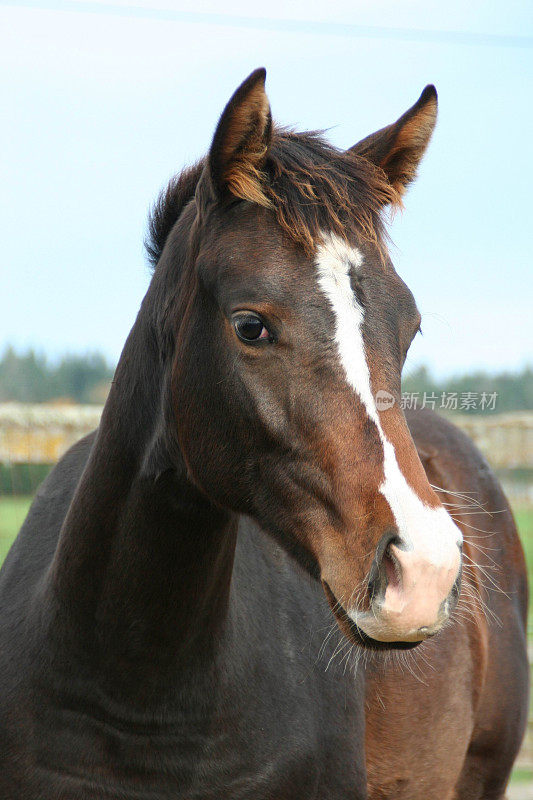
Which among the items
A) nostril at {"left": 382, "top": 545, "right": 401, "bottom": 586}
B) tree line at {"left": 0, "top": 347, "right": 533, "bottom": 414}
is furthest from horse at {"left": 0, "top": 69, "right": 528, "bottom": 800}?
tree line at {"left": 0, "top": 347, "right": 533, "bottom": 414}

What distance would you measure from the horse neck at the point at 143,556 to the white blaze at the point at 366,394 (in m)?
0.54

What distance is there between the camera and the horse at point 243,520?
1729 mm

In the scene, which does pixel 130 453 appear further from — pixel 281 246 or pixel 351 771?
pixel 351 771

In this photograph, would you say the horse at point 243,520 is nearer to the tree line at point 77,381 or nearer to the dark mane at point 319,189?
the dark mane at point 319,189

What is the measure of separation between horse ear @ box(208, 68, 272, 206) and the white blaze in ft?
0.79

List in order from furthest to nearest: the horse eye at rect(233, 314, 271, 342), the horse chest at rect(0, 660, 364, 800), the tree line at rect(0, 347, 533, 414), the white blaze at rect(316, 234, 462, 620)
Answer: the tree line at rect(0, 347, 533, 414), the horse chest at rect(0, 660, 364, 800), the horse eye at rect(233, 314, 271, 342), the white blaze at rect(316, 234, 462, 620)

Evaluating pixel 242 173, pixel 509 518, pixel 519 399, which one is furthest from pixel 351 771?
pixel 519 399

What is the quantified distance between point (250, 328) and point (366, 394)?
312mm

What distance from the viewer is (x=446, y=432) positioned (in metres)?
4.22

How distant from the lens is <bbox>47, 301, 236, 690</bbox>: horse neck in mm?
2154

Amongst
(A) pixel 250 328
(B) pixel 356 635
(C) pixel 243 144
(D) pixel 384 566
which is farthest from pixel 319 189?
(B) pixel 356 635

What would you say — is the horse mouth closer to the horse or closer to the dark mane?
the horse

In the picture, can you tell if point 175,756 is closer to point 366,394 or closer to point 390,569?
point 390,569

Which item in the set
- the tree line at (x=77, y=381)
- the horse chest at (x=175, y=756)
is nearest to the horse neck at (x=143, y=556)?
the horse chest at (x=175, y=756)
